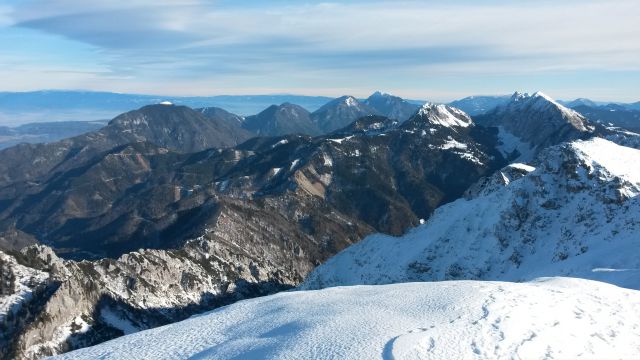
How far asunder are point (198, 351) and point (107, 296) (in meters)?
92.4

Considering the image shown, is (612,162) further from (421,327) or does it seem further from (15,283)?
(15,283)

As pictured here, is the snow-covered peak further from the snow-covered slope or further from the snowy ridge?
the snowy ridge

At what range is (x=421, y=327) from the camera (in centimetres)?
4341

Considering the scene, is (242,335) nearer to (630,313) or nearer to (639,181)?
(630,313)

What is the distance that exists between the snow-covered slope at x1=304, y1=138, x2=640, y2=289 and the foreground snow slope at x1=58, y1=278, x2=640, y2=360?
5150 cm

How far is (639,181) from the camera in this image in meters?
119

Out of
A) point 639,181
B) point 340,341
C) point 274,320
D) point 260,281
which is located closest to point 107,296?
point 260,281

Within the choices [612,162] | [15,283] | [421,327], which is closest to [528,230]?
[612,162]

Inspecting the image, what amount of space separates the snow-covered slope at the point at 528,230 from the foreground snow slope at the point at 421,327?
169ft

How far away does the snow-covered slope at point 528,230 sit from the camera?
109938 mm

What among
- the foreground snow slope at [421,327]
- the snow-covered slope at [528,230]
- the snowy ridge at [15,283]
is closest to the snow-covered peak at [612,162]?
the snow-covered slope at [528,230]

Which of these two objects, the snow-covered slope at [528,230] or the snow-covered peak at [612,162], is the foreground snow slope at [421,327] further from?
the snow-covered peak at [612,162]

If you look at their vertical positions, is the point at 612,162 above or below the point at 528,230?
above

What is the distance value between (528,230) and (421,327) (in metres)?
95.3
